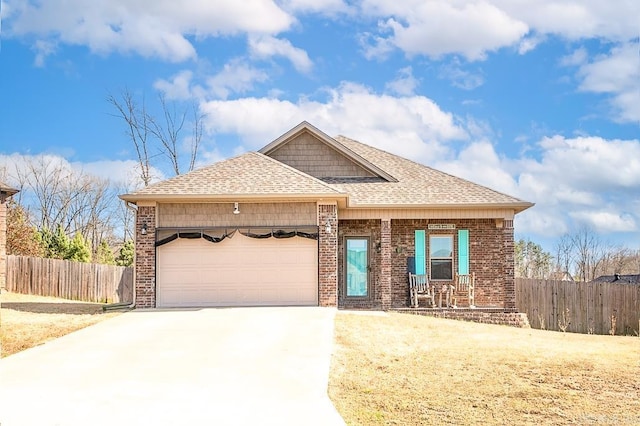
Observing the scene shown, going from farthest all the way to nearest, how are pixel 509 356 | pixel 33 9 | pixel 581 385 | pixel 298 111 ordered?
pixel 298 111
pixel 33 9
pixel 509 356
pixel 581 385

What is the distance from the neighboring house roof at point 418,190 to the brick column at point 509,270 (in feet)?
2.68

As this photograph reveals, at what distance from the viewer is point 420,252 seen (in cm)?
1844

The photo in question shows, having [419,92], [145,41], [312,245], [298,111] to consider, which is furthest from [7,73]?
[419,92]

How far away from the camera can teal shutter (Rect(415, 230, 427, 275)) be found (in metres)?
18.4

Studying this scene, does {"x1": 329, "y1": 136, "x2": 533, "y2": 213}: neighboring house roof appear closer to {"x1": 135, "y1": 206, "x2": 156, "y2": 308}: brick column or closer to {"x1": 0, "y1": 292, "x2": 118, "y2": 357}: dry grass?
{"x1": 135, "y1": 206, "x2": 156, "y2": 308}: brick column

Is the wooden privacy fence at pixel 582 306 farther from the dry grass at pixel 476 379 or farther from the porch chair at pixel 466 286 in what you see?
the dry grass at pixel 476 379

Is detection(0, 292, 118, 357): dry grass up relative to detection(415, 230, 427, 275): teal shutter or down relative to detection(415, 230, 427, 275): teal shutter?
down

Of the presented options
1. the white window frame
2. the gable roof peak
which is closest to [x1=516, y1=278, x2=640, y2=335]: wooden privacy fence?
the white window frame

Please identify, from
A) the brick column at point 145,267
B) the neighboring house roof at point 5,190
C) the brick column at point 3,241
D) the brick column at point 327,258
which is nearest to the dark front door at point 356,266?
the brick column at point 327,258

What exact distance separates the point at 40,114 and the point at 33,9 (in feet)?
38.7

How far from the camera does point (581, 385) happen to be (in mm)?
9008

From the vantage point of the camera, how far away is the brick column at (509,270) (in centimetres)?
1766

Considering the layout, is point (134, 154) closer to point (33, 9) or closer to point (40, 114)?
point (40, 114)

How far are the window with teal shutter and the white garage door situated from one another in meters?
3.60
